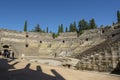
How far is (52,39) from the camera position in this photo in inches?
1893

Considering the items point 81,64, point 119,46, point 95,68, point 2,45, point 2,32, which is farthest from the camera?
point 2,32

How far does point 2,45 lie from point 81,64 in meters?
28.2

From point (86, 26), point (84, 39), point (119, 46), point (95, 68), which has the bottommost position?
point (95, 68)

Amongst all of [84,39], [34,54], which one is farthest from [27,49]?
[84,39]

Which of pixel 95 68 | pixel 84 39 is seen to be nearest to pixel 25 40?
pixel 84 39

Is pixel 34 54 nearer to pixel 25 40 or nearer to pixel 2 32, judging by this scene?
pixel 25 40

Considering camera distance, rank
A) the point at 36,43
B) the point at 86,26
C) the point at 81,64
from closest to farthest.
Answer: the point at 81,64, the point at 36,43, the point at 86,26

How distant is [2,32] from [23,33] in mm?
6539

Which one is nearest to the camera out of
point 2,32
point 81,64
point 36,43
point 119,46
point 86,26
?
point 119,46

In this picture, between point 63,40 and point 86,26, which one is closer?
point 63,40

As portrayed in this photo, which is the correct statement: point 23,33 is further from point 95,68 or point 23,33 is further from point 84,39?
point 95,68

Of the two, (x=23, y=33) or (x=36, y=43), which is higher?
(x=23, y=33)

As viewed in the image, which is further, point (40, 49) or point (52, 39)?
point (52, 39)

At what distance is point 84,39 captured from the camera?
138 ft
